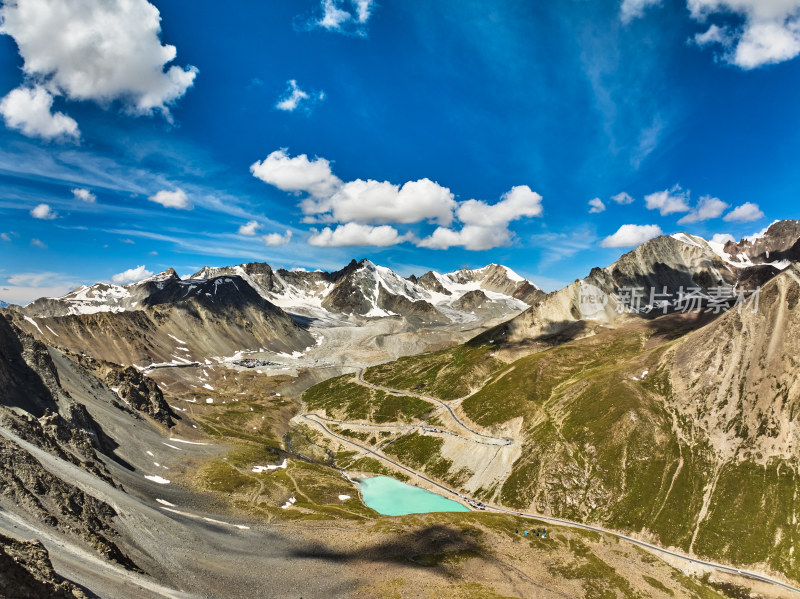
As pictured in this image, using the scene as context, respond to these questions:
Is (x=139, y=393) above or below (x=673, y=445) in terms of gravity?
below

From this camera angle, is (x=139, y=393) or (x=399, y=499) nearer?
(x=399, y=499)

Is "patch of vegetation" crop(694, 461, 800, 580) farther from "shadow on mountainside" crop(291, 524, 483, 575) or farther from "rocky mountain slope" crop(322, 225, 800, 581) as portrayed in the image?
"shadow on mountainside" crop(291, 524, 483, 575)

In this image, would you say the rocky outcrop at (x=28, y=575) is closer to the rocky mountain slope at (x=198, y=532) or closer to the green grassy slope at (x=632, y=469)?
the rocky mountain slope at (x=198, y=532)

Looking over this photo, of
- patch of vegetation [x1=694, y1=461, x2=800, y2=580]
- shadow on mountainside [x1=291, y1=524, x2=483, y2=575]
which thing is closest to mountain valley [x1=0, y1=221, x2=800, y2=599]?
patch of vegetation [x1=694, y1=461, x2=800, y2=580]

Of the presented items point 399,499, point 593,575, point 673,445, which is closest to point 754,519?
point 673,445

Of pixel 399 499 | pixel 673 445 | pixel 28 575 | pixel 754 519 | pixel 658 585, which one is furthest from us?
pixel 399 499

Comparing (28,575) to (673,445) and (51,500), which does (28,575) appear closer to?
(51,500)

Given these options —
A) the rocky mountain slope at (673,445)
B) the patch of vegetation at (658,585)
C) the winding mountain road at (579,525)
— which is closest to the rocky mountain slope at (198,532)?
the patch of vegetation at (658,585)
